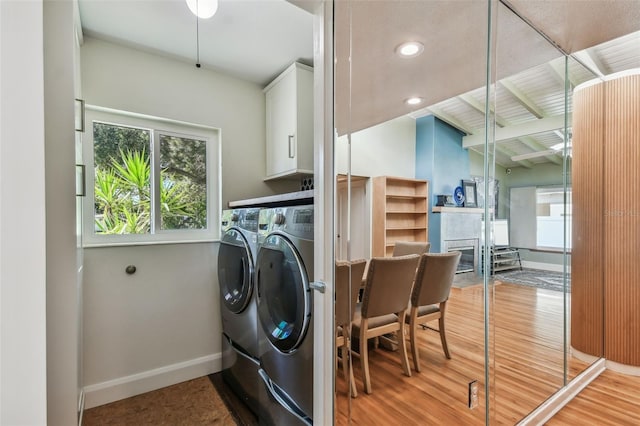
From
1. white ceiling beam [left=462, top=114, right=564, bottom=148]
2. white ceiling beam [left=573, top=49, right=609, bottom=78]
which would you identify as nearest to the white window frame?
white ceiling beam [left=462, top=114, right=564, bottom=148]

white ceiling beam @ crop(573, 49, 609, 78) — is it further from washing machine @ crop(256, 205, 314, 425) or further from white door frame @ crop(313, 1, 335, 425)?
washing machine @ crop(256, 205, 314, 425)

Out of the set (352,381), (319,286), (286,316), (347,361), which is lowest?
(352,381)

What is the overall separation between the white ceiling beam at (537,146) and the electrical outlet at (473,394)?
1.33 m

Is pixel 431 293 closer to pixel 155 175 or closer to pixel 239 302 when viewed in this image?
pixel 239 302

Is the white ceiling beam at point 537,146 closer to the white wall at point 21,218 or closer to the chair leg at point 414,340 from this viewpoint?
the chair leg at point 414,340

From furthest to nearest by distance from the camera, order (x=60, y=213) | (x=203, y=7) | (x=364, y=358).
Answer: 1. (x=203, y=7)
2. (x=364, y=358)
3. (x=60, y=213)

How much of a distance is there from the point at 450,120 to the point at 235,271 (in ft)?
4.84

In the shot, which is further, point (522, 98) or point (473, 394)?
point (522, 98)

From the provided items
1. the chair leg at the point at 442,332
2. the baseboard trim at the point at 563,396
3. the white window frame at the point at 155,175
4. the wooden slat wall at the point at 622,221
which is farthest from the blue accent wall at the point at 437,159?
the wooden slat wall at the point at 622,221

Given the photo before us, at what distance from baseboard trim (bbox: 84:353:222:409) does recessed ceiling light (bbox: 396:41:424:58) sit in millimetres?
2215

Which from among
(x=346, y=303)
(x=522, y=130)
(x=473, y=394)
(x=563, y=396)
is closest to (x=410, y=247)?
(x=346, y=303)

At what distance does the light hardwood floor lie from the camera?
3.88 feet

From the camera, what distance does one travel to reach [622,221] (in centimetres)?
197

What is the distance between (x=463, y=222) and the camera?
1322mm
